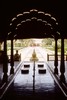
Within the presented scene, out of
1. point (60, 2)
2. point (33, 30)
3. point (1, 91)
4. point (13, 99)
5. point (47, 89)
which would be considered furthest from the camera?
point (33, 30)

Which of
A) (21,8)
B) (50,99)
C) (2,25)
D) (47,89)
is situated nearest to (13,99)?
(50,99)

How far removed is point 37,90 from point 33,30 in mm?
12262

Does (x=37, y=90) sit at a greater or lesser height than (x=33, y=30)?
lesser

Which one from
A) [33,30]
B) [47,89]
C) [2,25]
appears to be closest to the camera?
[47,89]

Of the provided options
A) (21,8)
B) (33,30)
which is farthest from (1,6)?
(33,30)

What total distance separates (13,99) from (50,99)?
6.23 feet

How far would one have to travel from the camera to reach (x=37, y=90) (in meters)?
17.4

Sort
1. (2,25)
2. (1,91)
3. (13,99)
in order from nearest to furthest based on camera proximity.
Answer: (13,99) < (1,91) < (2,25)

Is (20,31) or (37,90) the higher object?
(20,31)

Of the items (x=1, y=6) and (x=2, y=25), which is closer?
(x=1, y=6)

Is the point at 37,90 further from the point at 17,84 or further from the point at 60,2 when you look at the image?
the point at 60,2

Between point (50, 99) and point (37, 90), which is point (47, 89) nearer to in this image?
point (37, 90)

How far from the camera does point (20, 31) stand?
29016 mm

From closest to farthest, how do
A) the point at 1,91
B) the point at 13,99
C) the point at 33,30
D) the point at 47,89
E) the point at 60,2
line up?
the point at 60,2
the point at 13,99
the point at 1,91
the point at 47,89
the point at 33,30
